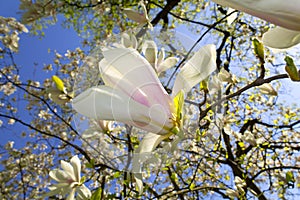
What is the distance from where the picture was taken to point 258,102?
9.84 ft

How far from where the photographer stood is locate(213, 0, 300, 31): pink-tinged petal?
0.18 m

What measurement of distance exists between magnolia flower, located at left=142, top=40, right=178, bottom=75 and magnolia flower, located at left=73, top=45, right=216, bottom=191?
0.09 meters

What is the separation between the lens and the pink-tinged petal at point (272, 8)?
185 millimetres

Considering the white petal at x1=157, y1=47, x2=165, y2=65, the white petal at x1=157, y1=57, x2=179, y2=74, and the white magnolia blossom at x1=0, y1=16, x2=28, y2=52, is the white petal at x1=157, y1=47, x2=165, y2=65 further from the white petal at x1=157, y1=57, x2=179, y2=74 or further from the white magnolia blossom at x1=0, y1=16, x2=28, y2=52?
the white magnolia blossom at x1=0, y1=16, x2=28, y2=52

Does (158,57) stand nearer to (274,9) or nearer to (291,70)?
(291,70)

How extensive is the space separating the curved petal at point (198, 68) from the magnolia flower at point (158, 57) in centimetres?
7

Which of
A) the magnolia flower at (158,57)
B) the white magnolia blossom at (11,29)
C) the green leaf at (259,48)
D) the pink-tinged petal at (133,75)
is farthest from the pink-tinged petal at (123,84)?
the white magnolia blossom at (11,29)

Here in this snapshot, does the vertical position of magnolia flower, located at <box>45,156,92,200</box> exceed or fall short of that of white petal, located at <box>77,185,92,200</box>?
it exceeds it

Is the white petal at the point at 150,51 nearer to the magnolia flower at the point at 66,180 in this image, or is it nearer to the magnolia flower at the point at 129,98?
the magnolia flower at the point at 129,98

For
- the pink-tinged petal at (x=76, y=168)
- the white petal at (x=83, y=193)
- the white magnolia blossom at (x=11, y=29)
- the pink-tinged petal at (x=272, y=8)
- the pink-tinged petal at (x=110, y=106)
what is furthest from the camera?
the white magnolia blossom at (x=11, y=29)

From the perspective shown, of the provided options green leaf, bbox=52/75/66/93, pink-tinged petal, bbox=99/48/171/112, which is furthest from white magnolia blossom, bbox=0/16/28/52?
pink-tinged petal, bbox=99/48/171/112

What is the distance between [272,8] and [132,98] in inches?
6.0

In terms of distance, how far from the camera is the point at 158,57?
0.46 metres

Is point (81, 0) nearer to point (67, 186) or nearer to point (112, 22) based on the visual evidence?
point (112, 22)
